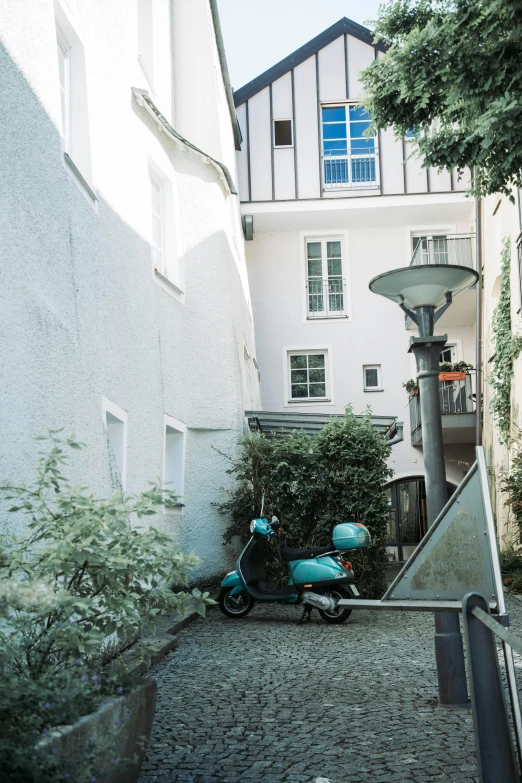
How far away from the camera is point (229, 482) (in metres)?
12.9

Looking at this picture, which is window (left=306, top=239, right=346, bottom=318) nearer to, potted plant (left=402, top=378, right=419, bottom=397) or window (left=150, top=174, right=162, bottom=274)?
potted plant (left=402, top=378, right=419, bottom=397)

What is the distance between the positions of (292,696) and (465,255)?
57.5 feet

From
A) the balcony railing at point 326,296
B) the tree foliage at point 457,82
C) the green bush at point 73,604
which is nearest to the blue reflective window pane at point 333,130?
the balcony railing at point 326,296

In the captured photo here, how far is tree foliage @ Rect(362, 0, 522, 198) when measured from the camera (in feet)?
22.9

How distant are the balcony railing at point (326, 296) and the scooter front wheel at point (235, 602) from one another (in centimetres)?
1397

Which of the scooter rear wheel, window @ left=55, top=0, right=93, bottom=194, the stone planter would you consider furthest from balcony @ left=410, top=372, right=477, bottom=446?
the stone planter

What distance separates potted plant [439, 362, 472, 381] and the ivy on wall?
3597 millimetres

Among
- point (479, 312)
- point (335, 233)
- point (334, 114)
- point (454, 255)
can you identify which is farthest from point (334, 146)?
point (479, 312)

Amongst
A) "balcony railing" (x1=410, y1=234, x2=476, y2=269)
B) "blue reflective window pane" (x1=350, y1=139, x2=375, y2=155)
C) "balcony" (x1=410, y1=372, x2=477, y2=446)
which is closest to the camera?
"balcony" (x1=410, y1=372, x2=477, y2=446)

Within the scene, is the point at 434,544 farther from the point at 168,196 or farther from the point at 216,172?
the point at 216,172

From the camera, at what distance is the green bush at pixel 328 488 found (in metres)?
11.5

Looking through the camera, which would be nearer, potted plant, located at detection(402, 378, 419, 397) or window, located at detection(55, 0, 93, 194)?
window, located at detection(55, 0, 93, 194)

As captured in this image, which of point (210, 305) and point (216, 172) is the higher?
point (216, 172)

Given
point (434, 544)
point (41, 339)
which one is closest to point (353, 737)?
point (434, 544)
